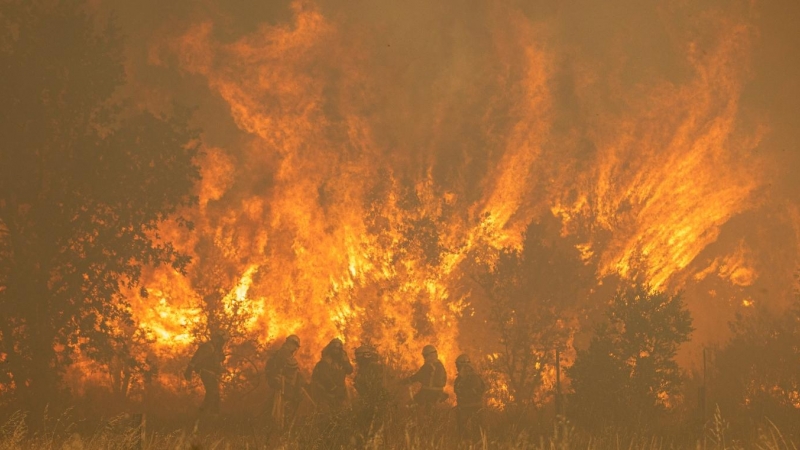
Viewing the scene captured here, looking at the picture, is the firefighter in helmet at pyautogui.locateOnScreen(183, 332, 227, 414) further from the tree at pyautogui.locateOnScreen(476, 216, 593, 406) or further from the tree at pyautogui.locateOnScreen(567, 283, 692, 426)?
the tree at pyautogui.locateOnScreen(476, 216, 593, 406)

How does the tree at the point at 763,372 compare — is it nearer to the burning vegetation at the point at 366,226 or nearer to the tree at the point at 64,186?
the burning vegetation at the point at 366,226

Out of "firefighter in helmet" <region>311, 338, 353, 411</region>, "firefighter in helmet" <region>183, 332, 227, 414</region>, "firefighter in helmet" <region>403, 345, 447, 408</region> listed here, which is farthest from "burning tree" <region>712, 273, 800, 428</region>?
"firefighter in helmet" <region>183, 332, 227, 414</region>

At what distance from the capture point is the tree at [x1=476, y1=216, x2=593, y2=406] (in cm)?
2928

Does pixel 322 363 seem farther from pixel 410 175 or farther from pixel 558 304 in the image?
pixel 410 175

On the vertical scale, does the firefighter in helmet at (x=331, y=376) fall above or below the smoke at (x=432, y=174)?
below

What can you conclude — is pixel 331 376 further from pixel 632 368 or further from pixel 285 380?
pixel 632 368

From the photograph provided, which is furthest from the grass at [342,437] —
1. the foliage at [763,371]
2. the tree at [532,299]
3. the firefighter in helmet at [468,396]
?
the tree at [532,299]

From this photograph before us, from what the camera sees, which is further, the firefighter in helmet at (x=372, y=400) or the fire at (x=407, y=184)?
the fire at (x=407, y=184)

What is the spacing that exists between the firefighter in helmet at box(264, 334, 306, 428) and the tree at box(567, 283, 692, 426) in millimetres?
7702

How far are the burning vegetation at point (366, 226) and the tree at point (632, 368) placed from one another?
2.8 inches

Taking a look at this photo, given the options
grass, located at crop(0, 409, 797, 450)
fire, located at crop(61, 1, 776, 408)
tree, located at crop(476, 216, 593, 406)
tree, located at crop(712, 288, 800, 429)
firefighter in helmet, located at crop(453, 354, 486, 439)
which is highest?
fire, located at crop(61, 1, 776, 408)

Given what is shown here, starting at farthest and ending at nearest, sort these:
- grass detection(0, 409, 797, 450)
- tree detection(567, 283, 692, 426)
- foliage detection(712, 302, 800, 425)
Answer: foliage detection(712, 302, 800, 425) → tree detection(567, 283, 692, 426) → grass detection(0, 409, 797, 450)

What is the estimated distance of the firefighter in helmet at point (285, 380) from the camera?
19781 millimetres

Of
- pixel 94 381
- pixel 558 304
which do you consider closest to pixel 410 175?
pixel 558 304
